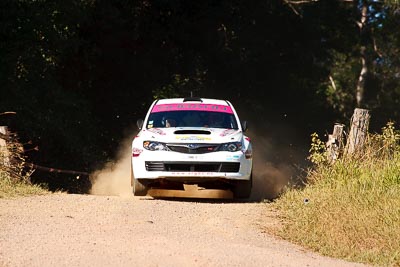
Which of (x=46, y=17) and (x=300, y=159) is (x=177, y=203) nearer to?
(x=46, y=17)

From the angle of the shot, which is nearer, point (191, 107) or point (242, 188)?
point (242, 188)

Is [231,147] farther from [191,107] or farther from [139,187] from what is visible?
[191,107]

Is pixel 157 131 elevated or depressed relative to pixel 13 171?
elevated

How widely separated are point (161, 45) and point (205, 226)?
22419 mm

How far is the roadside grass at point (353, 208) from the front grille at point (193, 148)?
1358mm

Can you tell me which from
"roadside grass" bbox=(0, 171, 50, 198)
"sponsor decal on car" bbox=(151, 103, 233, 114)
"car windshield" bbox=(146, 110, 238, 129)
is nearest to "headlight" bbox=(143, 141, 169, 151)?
"car windshield" bbox=(146, 110, 238, 129)

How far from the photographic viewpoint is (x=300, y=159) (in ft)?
134

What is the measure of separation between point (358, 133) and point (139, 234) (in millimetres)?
5752

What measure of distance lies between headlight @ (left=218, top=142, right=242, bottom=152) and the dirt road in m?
0.87

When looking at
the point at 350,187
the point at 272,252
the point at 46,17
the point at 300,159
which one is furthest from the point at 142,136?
the point at 300,159

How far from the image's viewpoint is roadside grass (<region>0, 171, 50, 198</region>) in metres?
15.7

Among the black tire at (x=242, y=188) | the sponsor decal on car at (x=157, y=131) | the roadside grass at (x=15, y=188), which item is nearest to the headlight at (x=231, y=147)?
the black tire at (x=242, y=188)

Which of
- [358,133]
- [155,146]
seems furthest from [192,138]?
[358,133]

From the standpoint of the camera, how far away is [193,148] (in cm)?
1568
